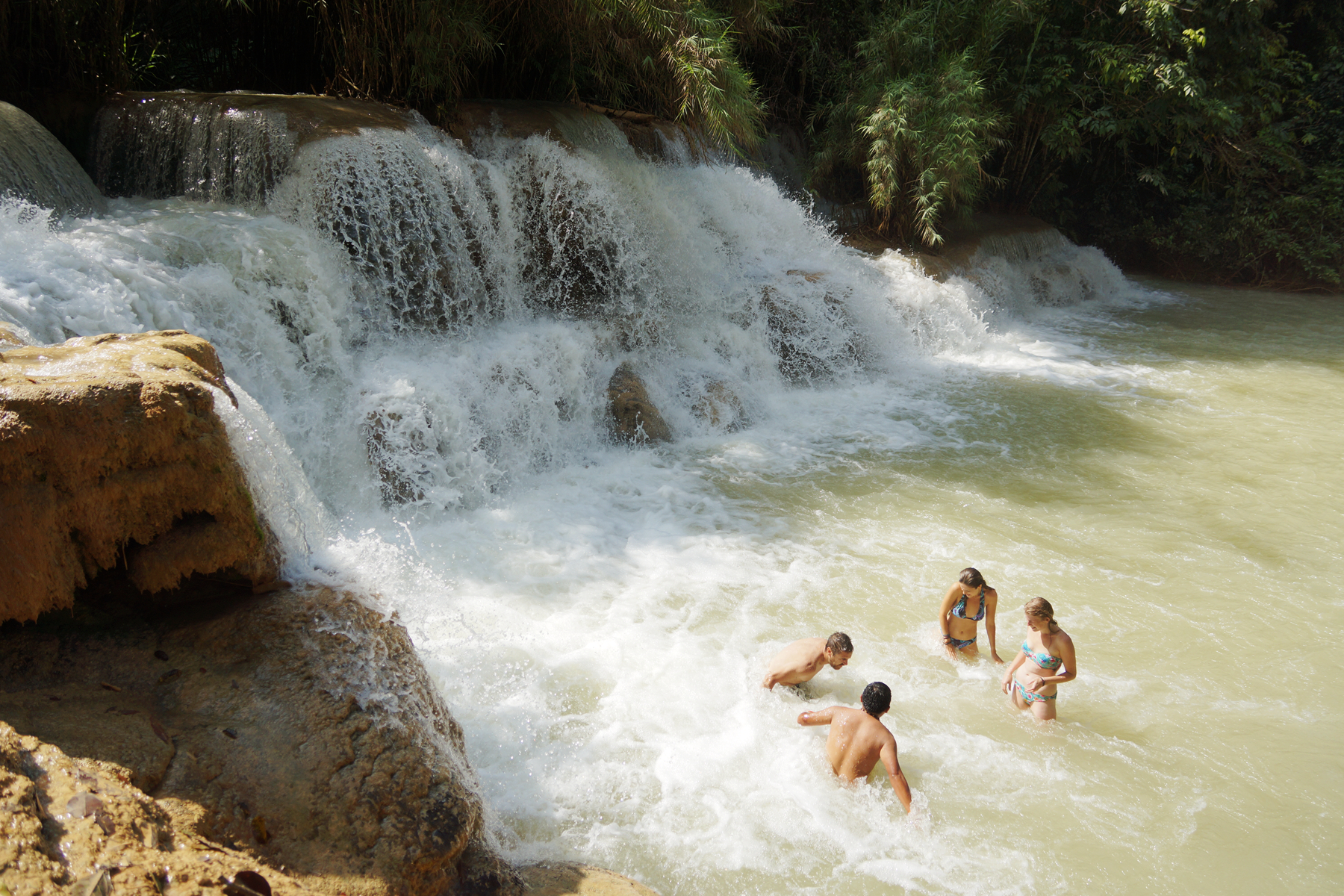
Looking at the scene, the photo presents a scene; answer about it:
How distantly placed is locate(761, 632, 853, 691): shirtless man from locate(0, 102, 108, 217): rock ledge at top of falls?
5700 mm

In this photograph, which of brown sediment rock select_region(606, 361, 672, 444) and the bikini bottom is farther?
brown sediment rock select_region(606, 361, 672, 444)

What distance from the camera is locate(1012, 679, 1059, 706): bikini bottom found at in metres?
3.89

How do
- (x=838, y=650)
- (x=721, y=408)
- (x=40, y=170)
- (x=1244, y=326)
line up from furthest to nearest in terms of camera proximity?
(x=1244, y=326) < (x=721, y=408) < (x=40, y=170) < (x=838, y=650)

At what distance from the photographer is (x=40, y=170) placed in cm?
565

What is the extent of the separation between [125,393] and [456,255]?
16.0 ft

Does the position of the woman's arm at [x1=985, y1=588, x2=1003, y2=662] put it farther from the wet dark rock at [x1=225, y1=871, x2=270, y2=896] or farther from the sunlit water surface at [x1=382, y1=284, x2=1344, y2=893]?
the wet dark rock at [x1=225, y1=871, x2=270, y2=896]

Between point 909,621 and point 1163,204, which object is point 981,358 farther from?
point 1163,204

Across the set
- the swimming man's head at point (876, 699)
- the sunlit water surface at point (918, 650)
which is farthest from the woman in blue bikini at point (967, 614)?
the swimming man's head at point (876, 699)

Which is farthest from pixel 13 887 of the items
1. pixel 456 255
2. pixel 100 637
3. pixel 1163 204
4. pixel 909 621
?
pixel 1163 204

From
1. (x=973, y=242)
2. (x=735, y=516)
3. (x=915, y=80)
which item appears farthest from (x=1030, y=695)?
(x=973, y=242)

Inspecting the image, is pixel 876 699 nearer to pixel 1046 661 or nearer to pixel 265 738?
pixel 1046 661

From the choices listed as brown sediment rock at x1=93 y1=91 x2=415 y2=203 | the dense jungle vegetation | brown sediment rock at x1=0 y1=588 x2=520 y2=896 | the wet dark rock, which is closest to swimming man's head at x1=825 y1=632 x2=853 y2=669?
brown sediment rock at x1=0 y1=588 x2=520 y2=896

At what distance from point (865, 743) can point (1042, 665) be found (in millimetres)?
1092

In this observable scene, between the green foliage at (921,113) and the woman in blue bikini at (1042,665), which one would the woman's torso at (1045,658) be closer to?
the woman in blue bikini at (1042,665)
